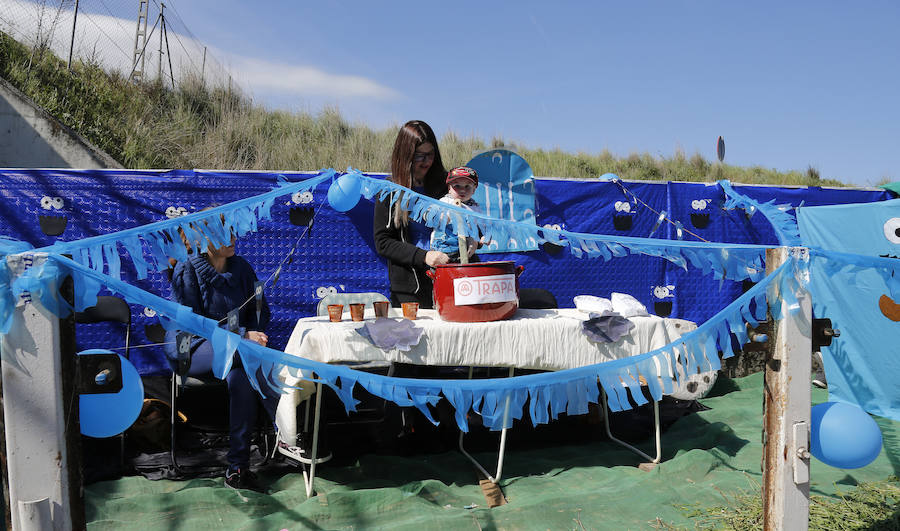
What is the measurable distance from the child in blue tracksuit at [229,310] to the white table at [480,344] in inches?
14.6

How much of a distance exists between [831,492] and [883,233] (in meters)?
2.41

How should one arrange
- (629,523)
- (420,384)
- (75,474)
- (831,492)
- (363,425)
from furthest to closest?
(363,425) < (831,492) < (629,523) < (420,384) < (75,474)

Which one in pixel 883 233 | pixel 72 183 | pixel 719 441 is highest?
pixel 72 183

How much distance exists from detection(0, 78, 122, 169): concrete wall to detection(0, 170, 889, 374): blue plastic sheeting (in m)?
3.58

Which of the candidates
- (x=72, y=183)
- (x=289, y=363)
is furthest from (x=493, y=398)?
(x=72, y=183)

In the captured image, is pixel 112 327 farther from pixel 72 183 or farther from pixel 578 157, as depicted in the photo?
pixel 578 157

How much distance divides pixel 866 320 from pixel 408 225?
11.6 ft

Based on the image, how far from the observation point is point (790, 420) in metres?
1.77

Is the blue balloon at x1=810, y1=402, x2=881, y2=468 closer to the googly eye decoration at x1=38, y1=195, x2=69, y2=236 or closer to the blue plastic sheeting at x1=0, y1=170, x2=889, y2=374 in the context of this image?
the blue plastic sheeting at x1=0, y1=170, x2=889, y2=374

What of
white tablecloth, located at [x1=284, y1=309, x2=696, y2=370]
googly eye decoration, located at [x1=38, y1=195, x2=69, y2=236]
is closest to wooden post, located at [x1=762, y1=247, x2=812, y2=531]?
white tablecloth, located at [x1=284, y1=309, x2=696, y2=370]

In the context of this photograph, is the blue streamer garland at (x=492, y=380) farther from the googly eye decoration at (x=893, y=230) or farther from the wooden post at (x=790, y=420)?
the googly eye decoration at (x=893, y=230)

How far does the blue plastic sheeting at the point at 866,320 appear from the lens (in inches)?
162

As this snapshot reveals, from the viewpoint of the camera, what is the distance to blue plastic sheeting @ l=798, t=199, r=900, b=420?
4113mm

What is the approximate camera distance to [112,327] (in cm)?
396
